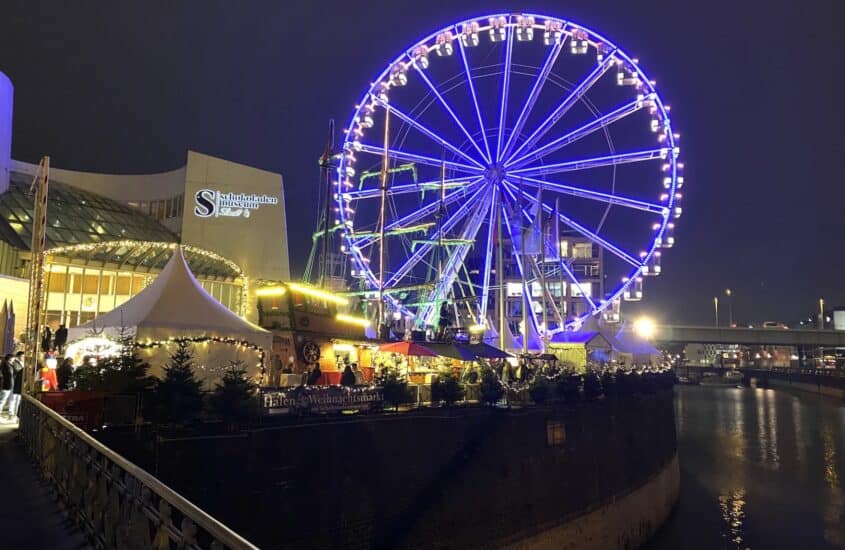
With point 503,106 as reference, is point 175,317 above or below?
below

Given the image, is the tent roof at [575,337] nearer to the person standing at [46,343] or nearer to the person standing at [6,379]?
the person standing at [46,343]

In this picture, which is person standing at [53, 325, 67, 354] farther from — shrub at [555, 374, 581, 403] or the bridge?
the bridge

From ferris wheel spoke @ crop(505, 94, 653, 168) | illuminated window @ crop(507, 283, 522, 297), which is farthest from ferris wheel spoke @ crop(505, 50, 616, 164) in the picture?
illuminated window @ crop(507, 283, 522, 297)

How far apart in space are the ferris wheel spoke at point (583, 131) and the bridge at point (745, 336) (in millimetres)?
65024

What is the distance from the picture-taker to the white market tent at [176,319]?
1767 cm

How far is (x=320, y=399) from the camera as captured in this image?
15.9m

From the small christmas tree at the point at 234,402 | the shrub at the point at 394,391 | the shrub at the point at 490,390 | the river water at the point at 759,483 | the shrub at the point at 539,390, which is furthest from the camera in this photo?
the river water at the point at 759,483

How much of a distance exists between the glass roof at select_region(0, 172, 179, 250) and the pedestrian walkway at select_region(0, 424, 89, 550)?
94.1 feet

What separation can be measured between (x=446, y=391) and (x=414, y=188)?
21.8 metres

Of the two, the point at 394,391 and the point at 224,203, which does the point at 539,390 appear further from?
the point at 224,203

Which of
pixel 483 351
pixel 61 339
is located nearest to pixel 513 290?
pixel 483 351

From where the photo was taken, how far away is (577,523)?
22.2 m

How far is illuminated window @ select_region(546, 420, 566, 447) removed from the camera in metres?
Answer: 21.9

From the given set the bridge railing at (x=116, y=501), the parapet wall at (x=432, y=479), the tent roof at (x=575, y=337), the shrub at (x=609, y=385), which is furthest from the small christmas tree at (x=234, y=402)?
the tent roof at (x=575, y=337)
